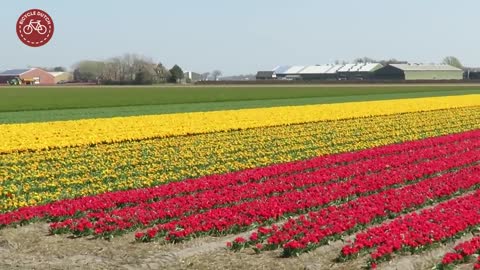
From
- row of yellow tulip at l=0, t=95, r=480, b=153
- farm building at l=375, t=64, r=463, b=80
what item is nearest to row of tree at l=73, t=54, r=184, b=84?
farm building at l=375, t=64, r=463, b=80

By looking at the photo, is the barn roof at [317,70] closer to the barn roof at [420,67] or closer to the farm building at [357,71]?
the farm building at [357,71]

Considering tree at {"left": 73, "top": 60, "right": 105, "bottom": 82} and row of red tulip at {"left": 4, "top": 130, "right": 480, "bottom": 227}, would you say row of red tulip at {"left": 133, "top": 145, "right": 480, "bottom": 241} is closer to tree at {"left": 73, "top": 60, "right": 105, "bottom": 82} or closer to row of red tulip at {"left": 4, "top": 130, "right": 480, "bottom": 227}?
row of red tulip at {"left": 4, "top": 130, "right": 480, "bottom": 227}

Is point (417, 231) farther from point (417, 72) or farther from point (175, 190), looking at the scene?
point (417, 72)

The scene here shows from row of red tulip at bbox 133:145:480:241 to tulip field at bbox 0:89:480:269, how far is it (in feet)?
0.08

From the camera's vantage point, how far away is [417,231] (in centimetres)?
934

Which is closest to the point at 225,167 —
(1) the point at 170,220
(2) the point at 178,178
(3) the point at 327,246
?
→ (2) the point at 178,178

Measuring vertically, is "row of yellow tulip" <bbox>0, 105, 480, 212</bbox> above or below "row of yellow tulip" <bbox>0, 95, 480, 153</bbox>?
below

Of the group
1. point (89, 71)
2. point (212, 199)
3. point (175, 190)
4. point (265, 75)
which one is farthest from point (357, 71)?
point (212, 199)

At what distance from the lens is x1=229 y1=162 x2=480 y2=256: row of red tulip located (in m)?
9.05

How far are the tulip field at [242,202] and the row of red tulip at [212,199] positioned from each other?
0.03 metres

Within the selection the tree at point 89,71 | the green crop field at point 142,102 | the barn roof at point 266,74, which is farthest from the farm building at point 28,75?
the green crop field at point 142,102

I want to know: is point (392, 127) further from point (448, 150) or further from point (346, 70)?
point (346, 70)

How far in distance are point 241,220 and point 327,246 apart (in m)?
1.67

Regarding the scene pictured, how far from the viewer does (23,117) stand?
125ft
